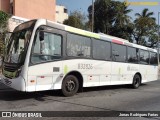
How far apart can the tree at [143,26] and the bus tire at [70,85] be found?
147ft

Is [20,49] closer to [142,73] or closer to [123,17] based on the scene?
[142,73]

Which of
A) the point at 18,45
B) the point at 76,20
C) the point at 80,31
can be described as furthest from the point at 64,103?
the point at 76,20

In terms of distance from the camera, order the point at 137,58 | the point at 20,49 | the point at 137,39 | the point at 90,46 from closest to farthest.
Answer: the point at 20,49 → the point at 90,46 → the point at 137,58 → the point at 137,39

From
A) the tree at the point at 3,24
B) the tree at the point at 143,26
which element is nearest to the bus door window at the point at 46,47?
the tree at the point at 3,24

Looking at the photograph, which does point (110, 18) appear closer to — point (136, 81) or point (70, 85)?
point (136, 81)

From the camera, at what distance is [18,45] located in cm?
1034

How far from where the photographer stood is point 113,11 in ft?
161

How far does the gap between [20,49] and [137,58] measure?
872 centimetres

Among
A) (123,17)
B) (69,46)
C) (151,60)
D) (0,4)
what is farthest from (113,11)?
(69,46)

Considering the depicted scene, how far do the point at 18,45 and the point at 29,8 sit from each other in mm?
22059

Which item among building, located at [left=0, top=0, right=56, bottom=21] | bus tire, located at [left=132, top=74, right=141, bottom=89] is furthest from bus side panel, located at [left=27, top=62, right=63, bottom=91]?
building, located at [left=0, top=0, right=56, bottom=21]

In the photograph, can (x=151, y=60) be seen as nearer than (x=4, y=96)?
No

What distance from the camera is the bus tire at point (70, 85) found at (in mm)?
11062

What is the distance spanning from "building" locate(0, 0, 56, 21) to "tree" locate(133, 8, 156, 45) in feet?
78.4
